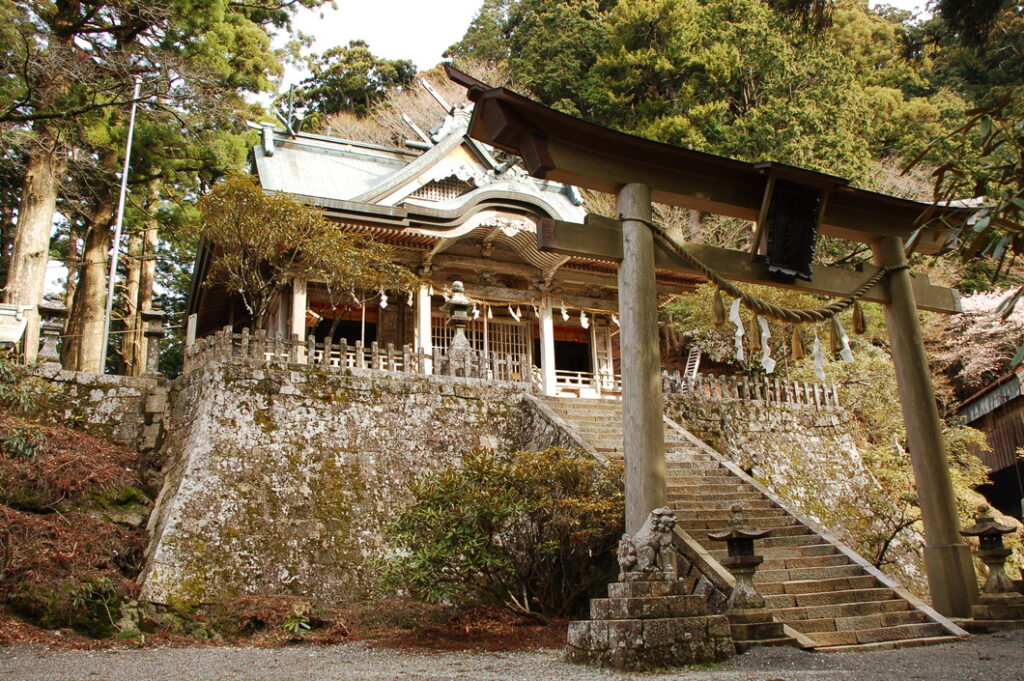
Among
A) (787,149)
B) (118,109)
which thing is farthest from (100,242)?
(787,149)

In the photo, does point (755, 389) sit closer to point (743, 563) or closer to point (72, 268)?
point (743, 563)

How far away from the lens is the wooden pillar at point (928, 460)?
759 centimetres

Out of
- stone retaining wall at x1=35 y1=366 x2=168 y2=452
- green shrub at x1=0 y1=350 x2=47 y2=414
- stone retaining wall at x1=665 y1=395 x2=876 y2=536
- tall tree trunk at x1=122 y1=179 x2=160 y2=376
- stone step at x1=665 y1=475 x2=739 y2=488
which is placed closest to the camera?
green shrub at x1=0 y1=350 x2=47 y2=414

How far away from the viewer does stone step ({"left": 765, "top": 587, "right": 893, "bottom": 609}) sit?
743 cm

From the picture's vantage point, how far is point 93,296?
1580cm

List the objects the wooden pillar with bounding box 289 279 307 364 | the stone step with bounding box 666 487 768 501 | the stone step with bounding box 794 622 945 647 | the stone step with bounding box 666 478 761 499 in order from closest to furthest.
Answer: the stone step with bounding box 794 622 945 647, the stone step with bounding box 666 487 768 501, the stone step with bounding box 666 478 761 499, the wooden pillar with bounding box 289 279 307 364

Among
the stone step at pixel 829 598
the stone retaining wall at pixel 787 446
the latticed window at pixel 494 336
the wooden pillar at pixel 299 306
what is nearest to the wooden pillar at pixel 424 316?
the latticed window at pixel 494 336

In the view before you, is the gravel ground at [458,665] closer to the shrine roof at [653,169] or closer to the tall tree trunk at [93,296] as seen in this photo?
the shrine roof at [653,169]

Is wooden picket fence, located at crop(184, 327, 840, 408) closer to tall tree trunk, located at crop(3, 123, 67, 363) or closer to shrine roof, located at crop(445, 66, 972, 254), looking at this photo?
tall tree trunk, located at crop(3, 123, 67, 363)

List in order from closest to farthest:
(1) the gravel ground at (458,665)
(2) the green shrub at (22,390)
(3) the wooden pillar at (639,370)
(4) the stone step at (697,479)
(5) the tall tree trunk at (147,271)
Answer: (1) the gravel ground at (458,665), (3) the wooden pillar at (639,370), (2) the green shrub at (22,390), (4) the stone step at (697,479), (5) the tall tree trunk at (147,271)

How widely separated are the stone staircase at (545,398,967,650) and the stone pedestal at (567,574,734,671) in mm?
1281

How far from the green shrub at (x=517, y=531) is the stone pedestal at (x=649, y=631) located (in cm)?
182

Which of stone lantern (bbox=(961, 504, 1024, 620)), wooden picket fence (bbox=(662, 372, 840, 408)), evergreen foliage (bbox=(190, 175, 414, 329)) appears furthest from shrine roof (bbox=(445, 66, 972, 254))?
wooden picket fence (bbox=(662, 372, 840, 408))

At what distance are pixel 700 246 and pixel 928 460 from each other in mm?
3392
